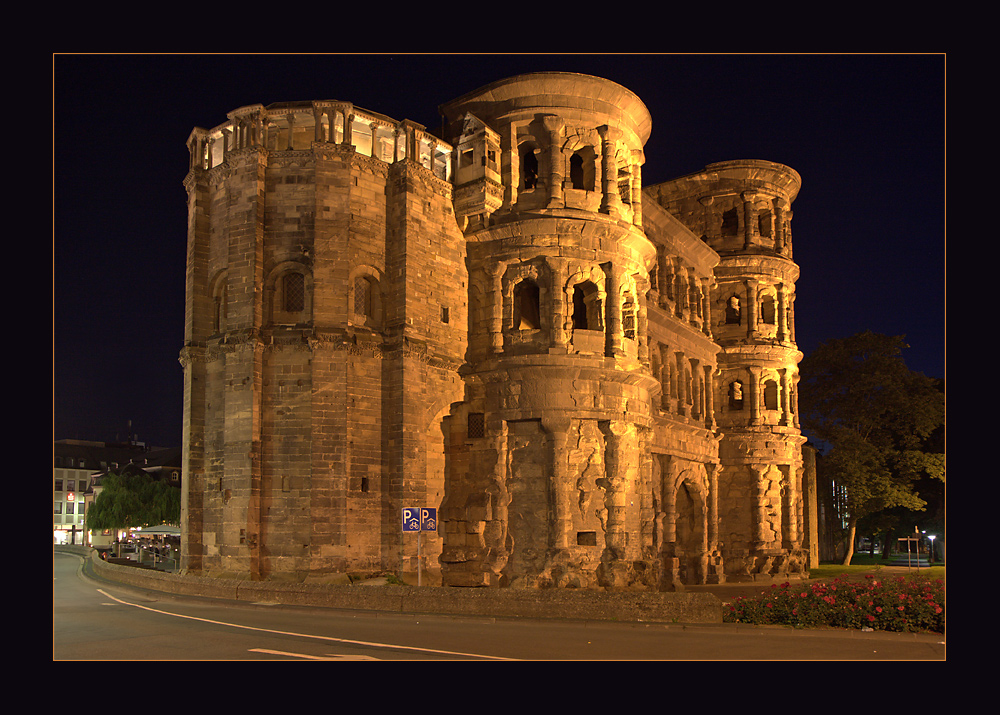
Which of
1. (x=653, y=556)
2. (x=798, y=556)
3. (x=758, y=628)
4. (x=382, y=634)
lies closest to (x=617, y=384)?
(x=653, y=556)

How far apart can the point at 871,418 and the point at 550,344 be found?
31.1 metres

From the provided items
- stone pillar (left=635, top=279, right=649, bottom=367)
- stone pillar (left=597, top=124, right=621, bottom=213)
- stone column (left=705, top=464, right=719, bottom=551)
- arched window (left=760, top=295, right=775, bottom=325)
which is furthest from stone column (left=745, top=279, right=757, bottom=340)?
stone pillar (left=597, top=124, right=621, bottom=213)

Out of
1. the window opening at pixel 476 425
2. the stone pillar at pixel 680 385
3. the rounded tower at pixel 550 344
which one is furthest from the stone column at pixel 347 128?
the stone pillar at pixel 680 385

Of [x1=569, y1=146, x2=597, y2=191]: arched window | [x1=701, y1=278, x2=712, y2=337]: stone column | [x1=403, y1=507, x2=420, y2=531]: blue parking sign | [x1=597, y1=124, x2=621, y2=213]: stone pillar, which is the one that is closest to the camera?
[x1=403, y1=507, x2=420, y2=531]: blue parking sign

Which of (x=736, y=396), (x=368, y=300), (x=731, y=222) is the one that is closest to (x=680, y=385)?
(x=736, y=396)

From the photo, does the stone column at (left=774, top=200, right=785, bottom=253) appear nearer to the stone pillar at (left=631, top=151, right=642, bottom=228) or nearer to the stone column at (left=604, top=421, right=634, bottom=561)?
the stone pillar at (left=631, top=151, right=642, bottom=228)

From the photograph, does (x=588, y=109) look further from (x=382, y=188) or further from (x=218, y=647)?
(x=218, y=647)

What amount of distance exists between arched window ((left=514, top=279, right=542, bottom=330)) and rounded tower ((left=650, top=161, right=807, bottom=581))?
53.7ft

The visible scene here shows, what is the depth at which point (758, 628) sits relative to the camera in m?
17.9

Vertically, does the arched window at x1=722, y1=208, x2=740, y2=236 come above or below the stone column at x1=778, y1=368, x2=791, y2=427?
above

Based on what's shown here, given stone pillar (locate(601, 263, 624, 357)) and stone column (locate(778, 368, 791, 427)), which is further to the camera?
stone column (locate(778, 368, 791, 427))

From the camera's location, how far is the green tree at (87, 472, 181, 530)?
217ft

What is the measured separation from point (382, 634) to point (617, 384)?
14678mm

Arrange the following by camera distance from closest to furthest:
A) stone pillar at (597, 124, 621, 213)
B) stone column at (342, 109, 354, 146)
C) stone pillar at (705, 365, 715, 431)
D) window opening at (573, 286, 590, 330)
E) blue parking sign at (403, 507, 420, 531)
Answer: blue parking sign at (403, 507, 420, 531)
stone column at (342, 109, 354, 146)
stone pillar at (597, 124, 621, 213)
window opening at (573, 286, 590, 330)
stone pillar at (705, 365, 715, 431)
